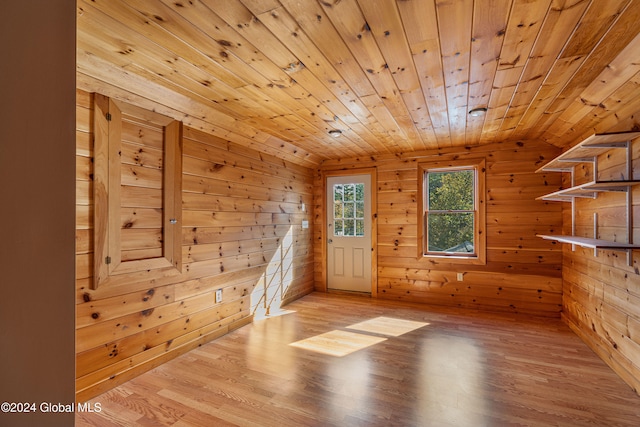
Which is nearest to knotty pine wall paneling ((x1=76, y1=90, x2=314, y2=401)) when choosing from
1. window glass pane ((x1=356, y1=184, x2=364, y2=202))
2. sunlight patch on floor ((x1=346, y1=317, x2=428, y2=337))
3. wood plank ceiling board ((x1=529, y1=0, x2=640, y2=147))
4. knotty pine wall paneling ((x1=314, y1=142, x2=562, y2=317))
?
window glass pane ((x1=356, y1=184, x2=364, y2=202))

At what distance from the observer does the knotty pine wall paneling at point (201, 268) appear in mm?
2008

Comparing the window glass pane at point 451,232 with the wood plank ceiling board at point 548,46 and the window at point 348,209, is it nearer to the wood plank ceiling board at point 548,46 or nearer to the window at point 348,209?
the window at point 348,209

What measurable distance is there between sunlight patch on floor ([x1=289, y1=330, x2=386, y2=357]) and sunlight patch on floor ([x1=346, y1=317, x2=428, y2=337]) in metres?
0.18

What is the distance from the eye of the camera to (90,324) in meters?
2.02

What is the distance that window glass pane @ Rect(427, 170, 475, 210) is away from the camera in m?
4.19

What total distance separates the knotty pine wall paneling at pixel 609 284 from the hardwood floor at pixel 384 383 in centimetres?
15

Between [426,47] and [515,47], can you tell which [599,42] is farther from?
[426,47]

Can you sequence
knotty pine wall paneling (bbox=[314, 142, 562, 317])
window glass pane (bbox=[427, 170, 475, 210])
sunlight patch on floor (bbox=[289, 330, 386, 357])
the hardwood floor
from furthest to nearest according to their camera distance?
window glass pane (bbox=[427, 170, 475, 210])
knotty pine wall paneling (bbox=[314, 142, 562, 317])
sunlight patch on floor (bbox=[289, 330, 386, 357])
the hardwood floor

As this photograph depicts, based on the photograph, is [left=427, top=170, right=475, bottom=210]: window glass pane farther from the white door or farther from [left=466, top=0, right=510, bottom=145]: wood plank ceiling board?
[left=466, top=0, right=510, bottom=145]: wood plank ceiling board

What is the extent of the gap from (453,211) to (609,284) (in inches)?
74.8

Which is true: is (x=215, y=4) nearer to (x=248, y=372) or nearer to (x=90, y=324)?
(x=90, y=324)

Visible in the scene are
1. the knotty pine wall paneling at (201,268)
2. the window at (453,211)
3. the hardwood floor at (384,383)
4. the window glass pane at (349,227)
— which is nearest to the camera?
the hardwood floor at (384,383)

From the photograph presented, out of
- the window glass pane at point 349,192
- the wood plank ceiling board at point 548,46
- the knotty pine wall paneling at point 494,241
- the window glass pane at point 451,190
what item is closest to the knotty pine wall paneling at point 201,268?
the window glass pane at point 349,192

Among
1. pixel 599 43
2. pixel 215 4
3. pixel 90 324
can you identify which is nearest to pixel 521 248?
pixel 599 43
